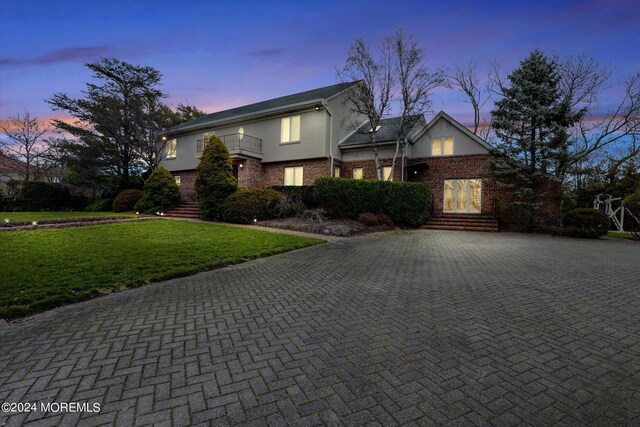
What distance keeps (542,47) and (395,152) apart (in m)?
9.02

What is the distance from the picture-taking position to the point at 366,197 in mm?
14602

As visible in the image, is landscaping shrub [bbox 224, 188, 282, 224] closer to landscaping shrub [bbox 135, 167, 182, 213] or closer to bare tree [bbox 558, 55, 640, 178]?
landscaping shrub [bbox 135, 167, 182, 213]

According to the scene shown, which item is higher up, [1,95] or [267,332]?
[1,95]

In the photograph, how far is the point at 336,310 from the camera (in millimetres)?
3938

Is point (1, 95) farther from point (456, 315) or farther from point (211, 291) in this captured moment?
point (456, 315)

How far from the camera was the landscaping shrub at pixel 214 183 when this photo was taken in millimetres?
15547

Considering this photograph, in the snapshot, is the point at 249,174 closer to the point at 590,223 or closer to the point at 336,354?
the point at 336,354

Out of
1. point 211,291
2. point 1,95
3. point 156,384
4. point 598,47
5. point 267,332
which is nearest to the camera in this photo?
point 156,384

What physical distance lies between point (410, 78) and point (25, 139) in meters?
34.8

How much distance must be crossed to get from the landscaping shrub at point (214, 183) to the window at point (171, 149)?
10.1 metres

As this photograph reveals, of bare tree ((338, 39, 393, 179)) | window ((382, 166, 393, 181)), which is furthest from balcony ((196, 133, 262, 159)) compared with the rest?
window ((382, 166, 393, 181))

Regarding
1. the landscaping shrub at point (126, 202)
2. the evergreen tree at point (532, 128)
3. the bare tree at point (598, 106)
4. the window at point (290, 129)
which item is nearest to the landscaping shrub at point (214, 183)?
the window at point (290, 129)

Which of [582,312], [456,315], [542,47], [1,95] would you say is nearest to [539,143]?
[542,47]

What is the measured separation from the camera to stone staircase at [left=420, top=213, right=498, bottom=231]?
51.4 feet
